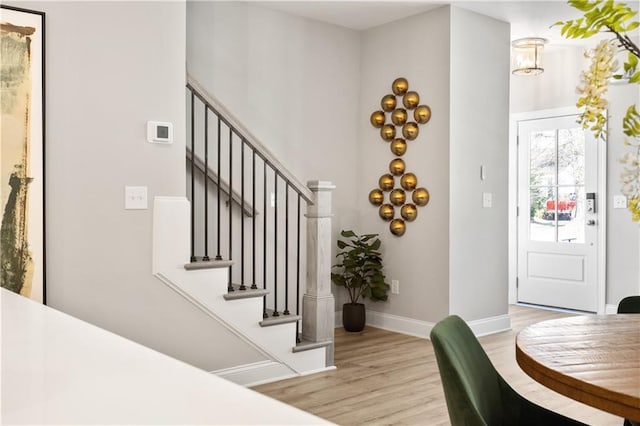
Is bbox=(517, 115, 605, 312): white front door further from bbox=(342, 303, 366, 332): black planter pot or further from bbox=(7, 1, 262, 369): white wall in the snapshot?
bbox=(7, 1, 262, 369): white wall

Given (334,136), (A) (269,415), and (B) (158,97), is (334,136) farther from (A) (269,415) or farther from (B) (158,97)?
(A) (269,415)

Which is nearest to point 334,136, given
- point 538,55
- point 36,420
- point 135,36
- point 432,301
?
point 432,301

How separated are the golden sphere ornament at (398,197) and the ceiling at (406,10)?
5.14ft

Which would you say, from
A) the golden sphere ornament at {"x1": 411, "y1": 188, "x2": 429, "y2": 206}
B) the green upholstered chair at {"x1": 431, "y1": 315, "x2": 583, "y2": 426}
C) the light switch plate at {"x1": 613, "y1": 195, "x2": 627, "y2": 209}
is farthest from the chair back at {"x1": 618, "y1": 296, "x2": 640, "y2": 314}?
the light switch plate at {"x1": 613, "y1": 195, "x2": 627, "y2": 209}

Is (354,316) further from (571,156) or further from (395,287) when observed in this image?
(571,156)

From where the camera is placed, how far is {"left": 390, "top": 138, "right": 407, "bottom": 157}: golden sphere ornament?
529cm

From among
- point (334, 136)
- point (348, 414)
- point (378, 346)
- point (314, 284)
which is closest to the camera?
point (348, 414)

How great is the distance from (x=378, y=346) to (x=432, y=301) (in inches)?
26.9

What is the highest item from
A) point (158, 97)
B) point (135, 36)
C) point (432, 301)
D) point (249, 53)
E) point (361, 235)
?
point (249, 53)

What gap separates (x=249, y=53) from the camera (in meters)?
4.91

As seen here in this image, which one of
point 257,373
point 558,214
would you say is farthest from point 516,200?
point 257,373

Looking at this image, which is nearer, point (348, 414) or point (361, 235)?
point (348, 414)

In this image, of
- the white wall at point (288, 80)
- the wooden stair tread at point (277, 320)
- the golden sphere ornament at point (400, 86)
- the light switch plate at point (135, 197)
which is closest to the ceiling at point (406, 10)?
the white wall at point (288, 80)

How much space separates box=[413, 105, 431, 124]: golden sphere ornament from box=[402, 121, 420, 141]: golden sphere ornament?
6cm
